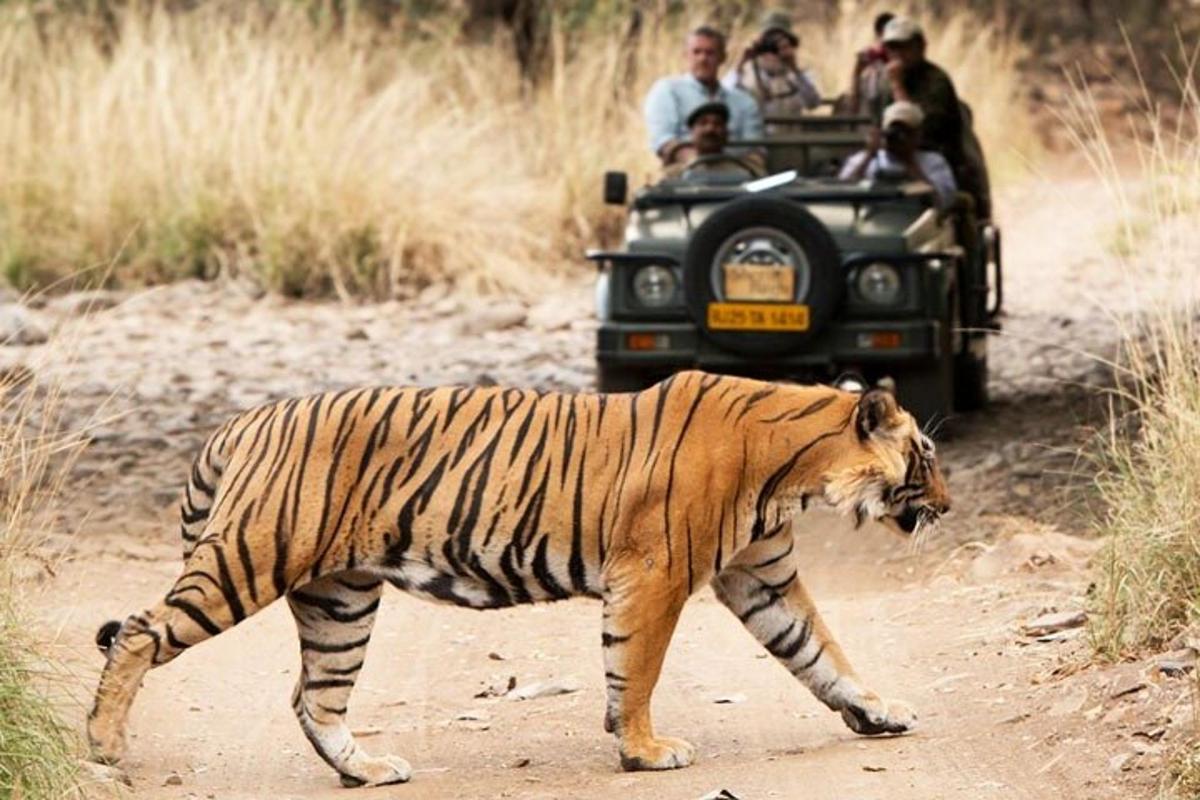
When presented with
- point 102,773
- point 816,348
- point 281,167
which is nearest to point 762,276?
point 816,348

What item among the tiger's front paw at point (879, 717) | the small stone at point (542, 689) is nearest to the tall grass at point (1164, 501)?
the tiger's front paw at point (879, 717)

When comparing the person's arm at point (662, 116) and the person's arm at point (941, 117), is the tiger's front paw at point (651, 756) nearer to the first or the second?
the person's arm at point (941, 117)

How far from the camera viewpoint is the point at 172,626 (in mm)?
6152

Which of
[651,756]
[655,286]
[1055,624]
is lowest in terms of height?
[651,756]

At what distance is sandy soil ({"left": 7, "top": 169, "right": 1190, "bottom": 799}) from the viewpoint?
615cm

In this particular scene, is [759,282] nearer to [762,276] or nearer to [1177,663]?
[762,276]

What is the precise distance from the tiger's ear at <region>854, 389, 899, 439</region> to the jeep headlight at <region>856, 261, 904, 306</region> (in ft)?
14.5

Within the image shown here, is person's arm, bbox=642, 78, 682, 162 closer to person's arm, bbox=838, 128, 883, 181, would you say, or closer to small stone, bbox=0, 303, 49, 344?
person's arm, bbox=838, 128, 883, 181

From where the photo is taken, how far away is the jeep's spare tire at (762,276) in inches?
412

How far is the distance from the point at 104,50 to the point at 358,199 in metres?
5.55

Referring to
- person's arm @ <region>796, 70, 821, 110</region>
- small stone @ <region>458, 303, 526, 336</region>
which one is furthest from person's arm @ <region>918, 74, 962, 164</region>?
small stone @ <region>458, 303, 526, 336</region>

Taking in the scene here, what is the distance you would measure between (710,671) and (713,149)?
181 inches

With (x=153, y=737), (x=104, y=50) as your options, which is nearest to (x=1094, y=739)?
(x=153, y=737)

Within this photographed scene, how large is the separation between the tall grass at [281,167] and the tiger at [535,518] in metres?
10.2
